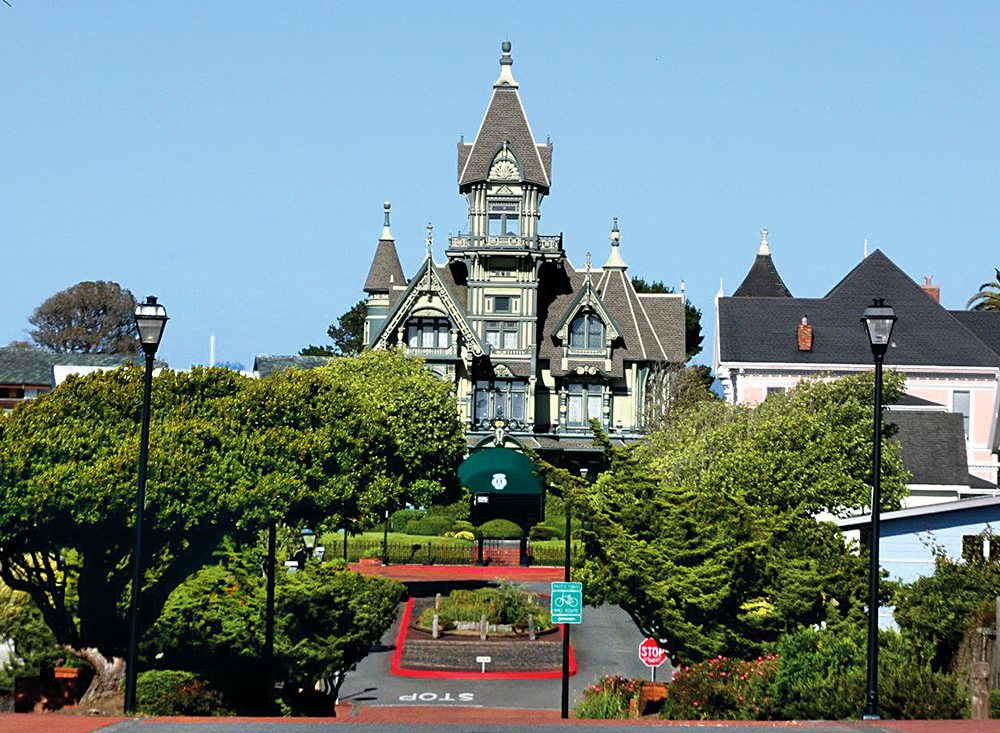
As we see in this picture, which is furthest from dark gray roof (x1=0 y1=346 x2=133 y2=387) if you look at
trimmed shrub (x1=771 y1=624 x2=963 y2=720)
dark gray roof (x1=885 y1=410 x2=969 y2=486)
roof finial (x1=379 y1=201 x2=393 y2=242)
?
trimmed shrub (x1=771 y1=624 x2=963 y2=720)

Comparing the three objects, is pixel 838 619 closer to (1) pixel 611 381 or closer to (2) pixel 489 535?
(2) pixel 489 535

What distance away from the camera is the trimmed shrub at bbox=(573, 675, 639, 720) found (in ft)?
106

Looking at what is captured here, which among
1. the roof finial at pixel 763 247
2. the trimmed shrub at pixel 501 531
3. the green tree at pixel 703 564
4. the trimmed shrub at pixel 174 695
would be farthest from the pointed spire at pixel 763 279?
the trimmed shrub at pixel 174 695

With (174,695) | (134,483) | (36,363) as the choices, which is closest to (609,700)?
(174,695)

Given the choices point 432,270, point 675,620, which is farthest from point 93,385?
point 432,270

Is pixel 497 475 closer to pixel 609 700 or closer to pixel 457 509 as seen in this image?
pixel 457 509

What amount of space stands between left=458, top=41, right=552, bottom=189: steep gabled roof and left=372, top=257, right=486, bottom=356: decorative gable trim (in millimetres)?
5529

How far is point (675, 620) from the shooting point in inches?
1307

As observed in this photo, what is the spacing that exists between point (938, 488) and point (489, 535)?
23867mm

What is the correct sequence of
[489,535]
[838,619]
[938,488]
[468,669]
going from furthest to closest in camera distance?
[489,535]
[938,488]
[468,669]
[838,619]

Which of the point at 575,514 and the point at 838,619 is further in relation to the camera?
the point at 575,514

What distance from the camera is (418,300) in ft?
279

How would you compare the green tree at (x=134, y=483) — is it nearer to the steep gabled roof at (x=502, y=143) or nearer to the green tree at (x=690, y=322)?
the steep gabled roof at (x=502, y=143)

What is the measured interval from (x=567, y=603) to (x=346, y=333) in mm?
103768
